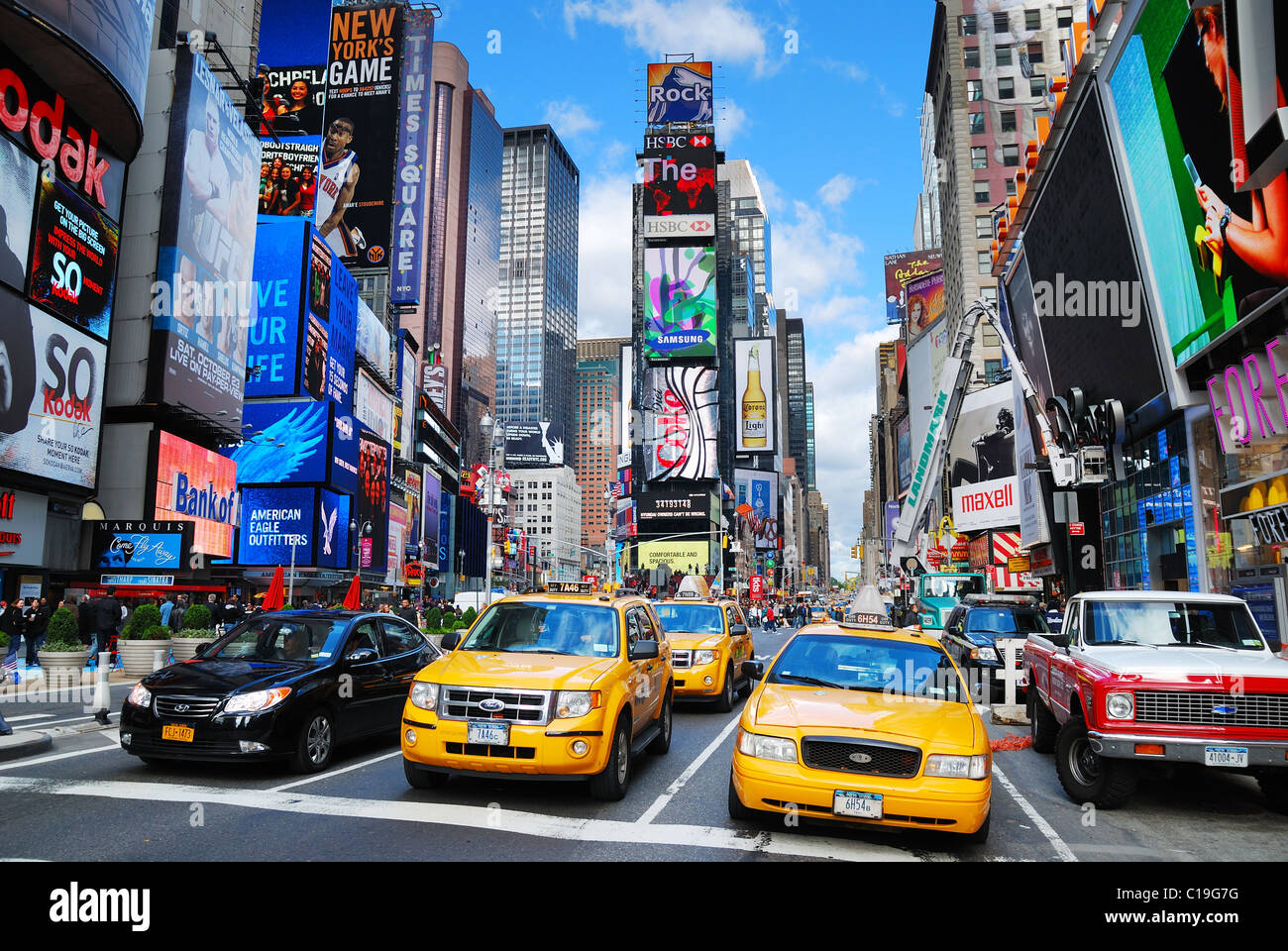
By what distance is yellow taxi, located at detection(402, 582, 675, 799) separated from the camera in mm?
6891

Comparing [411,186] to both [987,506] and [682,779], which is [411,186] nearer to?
[987,506]

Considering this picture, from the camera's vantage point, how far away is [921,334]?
8844cm

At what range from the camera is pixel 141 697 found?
27.3 ft

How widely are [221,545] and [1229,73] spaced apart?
43.7 m

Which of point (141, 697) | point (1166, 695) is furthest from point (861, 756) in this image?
point (141, 697)

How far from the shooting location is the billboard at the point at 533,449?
174000 mm

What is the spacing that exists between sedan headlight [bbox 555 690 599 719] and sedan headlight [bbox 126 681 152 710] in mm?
4184

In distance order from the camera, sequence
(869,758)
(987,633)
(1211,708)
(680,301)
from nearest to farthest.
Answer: (869,758), (1211,708), (987,633), (680,301)

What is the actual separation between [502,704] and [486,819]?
2.86ft

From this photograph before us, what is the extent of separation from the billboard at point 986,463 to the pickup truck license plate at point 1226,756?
148ft

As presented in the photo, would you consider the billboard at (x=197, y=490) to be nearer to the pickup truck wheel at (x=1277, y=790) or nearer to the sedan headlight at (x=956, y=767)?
the sedan headlight at (x=956, y=767)


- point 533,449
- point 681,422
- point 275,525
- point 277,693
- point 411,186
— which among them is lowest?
point 277,693

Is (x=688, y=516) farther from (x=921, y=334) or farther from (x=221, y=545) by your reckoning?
(x=221, y=545)

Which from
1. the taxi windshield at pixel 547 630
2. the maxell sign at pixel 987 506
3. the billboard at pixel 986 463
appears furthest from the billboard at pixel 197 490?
the maxell sign at pixel 987 506
